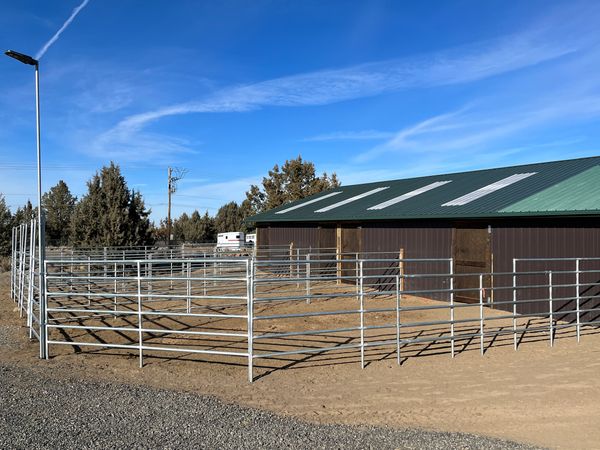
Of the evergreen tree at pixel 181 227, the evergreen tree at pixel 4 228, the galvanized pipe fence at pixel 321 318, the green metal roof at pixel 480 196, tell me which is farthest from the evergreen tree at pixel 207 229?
the galvanized pipe fence at pixel 321 318

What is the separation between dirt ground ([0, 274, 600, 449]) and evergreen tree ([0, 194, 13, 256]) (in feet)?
93.8

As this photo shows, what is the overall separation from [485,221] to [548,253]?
6.95 feet

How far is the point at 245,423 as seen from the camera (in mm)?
5227

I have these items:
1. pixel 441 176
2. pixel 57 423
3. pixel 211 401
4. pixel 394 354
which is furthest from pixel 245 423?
pixel 441 176

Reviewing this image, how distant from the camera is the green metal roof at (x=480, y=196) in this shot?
488 inches

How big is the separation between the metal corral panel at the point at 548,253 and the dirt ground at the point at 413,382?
2.13m

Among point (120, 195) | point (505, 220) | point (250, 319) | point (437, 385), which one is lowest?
point (437, 385)

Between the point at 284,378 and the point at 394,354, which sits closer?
the point at 284,378

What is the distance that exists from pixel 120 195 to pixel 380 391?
88.5 ft

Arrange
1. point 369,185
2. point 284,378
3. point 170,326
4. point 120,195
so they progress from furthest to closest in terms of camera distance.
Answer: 1. point 120,195
2. point 369,185
3. point 170,326
4. point 284,378

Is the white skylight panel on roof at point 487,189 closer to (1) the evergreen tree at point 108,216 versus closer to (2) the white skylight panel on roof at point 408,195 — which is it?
(2) the white skylight panel on roof at point 408,195

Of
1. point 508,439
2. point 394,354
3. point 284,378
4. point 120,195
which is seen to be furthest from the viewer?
point 120,195

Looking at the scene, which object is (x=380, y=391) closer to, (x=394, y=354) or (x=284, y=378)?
(x=284, y=378)

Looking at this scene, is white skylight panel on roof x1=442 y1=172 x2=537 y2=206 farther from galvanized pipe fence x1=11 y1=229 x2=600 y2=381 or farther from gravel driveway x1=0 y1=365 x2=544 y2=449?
gravel driveway x1=0 y1=365 x2=544 y2=449
